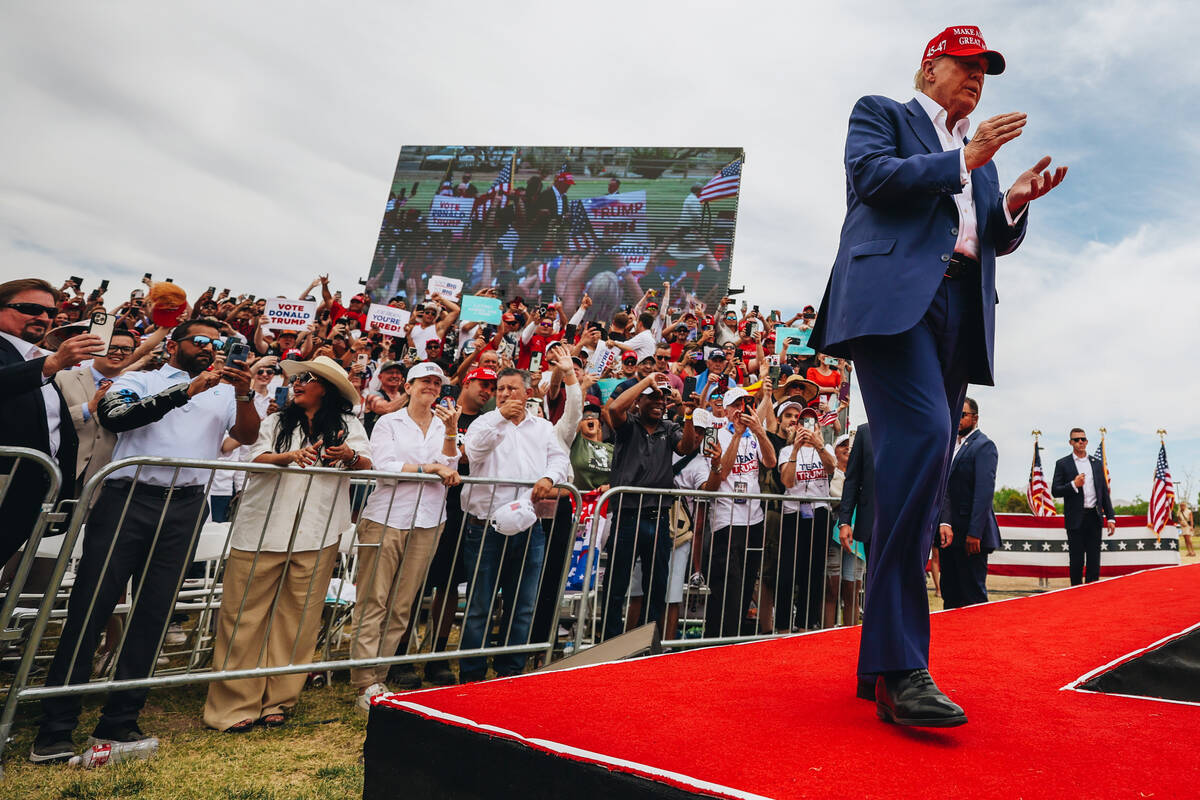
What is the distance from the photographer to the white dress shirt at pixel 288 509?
4.30 metres

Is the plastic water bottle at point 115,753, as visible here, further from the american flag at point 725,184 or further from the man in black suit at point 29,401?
the american flag at point 725,184

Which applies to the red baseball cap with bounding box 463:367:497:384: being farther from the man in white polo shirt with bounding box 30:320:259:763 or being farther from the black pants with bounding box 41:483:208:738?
the black pants with bounding box 41:483:208:738

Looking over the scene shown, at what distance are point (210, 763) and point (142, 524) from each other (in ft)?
3.96

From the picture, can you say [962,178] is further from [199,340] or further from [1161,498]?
[1161,498]

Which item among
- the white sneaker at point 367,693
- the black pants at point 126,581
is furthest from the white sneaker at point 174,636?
the white sneaker at point 367,693

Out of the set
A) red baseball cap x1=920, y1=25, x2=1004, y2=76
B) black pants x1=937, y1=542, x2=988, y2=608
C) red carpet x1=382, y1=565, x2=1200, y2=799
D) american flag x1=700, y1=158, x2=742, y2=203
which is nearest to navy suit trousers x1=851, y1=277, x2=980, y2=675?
red carpet x1=382, y1=565, x2=1200, y2=799

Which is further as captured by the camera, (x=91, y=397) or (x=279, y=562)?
(x=91, y=397)

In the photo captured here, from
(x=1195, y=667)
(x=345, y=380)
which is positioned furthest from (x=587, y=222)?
(x=1195, y=667)

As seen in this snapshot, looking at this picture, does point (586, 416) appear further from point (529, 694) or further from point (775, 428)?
point (529, 694)

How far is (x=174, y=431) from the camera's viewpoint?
423cm

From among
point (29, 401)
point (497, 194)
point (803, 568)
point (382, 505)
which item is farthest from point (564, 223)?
point (29, 401)

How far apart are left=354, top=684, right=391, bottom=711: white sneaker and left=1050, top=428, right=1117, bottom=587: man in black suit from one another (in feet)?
28.7

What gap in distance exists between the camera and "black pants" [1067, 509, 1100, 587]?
388 inches

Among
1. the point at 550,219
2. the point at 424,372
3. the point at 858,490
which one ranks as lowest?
the point at 858,490
